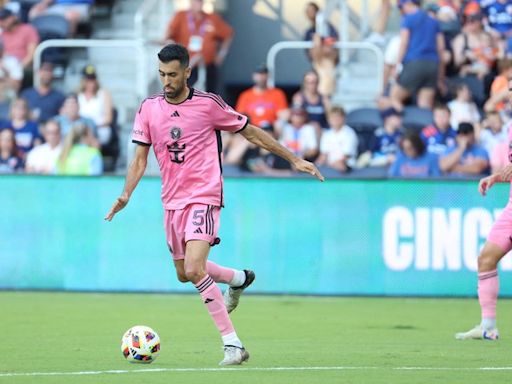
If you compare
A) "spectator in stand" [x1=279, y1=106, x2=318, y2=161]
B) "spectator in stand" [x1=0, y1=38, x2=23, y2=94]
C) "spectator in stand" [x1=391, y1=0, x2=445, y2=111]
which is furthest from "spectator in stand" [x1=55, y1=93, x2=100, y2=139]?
"spectator in stand" [x1=391, y1=0, x2=445, y2=111]

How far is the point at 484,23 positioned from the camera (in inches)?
851

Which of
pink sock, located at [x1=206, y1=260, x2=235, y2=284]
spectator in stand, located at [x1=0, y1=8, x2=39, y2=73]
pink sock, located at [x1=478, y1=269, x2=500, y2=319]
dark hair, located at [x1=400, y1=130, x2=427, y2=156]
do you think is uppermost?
spectator in stand, located at [x1=0, y1=8, x2=39, y2=73]

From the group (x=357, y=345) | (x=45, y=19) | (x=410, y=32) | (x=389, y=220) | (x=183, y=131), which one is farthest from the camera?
(x=45, y=19)

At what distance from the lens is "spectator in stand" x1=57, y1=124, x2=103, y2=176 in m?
18.7

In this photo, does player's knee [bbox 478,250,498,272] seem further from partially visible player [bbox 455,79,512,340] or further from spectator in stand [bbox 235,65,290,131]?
spectator in stand [bbox 235,65,290,131]

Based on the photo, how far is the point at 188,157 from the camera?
10141 millimetres

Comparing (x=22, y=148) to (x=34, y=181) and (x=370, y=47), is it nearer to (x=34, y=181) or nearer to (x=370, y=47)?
(x=34, y=181)

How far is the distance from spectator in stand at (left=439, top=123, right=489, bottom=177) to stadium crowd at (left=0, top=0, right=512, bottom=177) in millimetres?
14

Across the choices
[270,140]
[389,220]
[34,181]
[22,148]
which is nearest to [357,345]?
[270,140]

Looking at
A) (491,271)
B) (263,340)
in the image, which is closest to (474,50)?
(491,271)

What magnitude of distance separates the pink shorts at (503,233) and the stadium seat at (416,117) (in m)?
7.73

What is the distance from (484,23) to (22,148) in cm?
795

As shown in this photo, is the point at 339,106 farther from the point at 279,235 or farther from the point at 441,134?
the point at 279,235

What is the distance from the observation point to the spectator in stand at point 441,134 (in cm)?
1908
